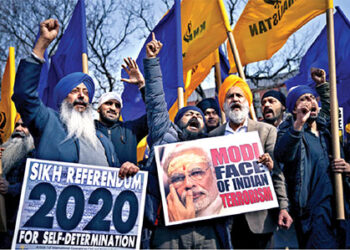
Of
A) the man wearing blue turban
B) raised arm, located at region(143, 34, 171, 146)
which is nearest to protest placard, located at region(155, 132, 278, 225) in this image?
raised arm, located at region(143, 34, 171, 146)

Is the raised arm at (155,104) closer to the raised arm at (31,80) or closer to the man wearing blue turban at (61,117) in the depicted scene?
the man wearing blue turban at (61,117)

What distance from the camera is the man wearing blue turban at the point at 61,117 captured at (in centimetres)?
300

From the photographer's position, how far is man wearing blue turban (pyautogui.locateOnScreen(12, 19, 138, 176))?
118 inches

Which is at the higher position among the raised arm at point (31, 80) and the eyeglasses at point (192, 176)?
the raised arm at point (31, 80)

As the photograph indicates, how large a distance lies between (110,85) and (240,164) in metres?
18.4

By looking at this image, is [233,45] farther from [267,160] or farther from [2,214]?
[2,214]

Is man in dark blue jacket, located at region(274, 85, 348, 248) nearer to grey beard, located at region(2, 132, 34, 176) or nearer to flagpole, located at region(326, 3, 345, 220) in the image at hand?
flagpole, located at region(326, 3, 345, 220)

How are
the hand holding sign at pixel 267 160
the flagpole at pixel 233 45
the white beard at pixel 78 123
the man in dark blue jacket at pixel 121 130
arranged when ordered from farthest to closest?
the flagpole at pixel 233 45, the man in dark blue jacket at pixel 121 130, the hand holding sign at pixel 267 160, the white beard at pixel 78 123

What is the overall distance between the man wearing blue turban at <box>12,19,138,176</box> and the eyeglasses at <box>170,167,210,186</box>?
1.24ft

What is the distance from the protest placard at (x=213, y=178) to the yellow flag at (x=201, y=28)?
9.67 ft

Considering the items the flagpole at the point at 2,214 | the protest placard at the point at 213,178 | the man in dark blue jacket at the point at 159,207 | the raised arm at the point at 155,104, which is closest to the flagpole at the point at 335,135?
the protest placard at the point at 213,178

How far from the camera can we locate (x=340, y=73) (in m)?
6.29

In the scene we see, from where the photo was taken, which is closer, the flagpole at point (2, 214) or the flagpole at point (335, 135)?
the flagpole at point (2, 214)

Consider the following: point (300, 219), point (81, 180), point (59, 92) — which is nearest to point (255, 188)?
point (300, 219)
